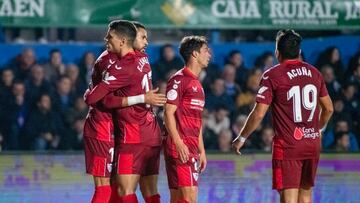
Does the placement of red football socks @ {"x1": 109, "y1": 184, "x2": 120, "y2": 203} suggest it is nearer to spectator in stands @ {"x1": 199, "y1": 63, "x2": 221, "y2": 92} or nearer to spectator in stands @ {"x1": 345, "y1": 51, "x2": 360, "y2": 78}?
spectator in stands @ {"x1": 199, "y1": 63, "x2": 221, "y2": 92}

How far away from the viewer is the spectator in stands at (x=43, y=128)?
13.9 m

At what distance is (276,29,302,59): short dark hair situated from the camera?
964 cm

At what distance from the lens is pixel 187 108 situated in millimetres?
9805

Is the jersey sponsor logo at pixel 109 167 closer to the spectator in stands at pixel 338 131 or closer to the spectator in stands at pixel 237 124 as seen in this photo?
the spectator in stands at pixel 237 124

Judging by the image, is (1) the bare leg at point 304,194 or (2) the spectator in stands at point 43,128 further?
(2) the spectator in stands at point 43,128

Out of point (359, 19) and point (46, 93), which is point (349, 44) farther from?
point (46, 93)

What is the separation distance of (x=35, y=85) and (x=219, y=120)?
2.37 meters

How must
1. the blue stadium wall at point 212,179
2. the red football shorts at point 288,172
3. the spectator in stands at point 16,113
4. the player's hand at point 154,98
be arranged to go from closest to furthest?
the player's hand at point 154,98, the red football shorts at point 288,172, the blue stadium wall at point 212,179, the spectator in stands at point 16,113

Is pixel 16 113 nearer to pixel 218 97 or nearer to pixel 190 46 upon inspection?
pixel 218 97

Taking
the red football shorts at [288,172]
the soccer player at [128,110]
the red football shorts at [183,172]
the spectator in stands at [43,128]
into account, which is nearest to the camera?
the soccer player at [128,110]

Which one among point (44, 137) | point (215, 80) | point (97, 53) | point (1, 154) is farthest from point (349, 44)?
point (1, 154)

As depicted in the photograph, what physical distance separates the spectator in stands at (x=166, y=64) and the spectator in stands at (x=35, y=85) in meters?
1.41

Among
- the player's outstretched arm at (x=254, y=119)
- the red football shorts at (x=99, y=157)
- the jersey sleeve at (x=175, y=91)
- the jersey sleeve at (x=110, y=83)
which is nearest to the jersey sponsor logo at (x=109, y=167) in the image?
the red football shorts at (x=99, y=157)

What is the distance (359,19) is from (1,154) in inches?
217
